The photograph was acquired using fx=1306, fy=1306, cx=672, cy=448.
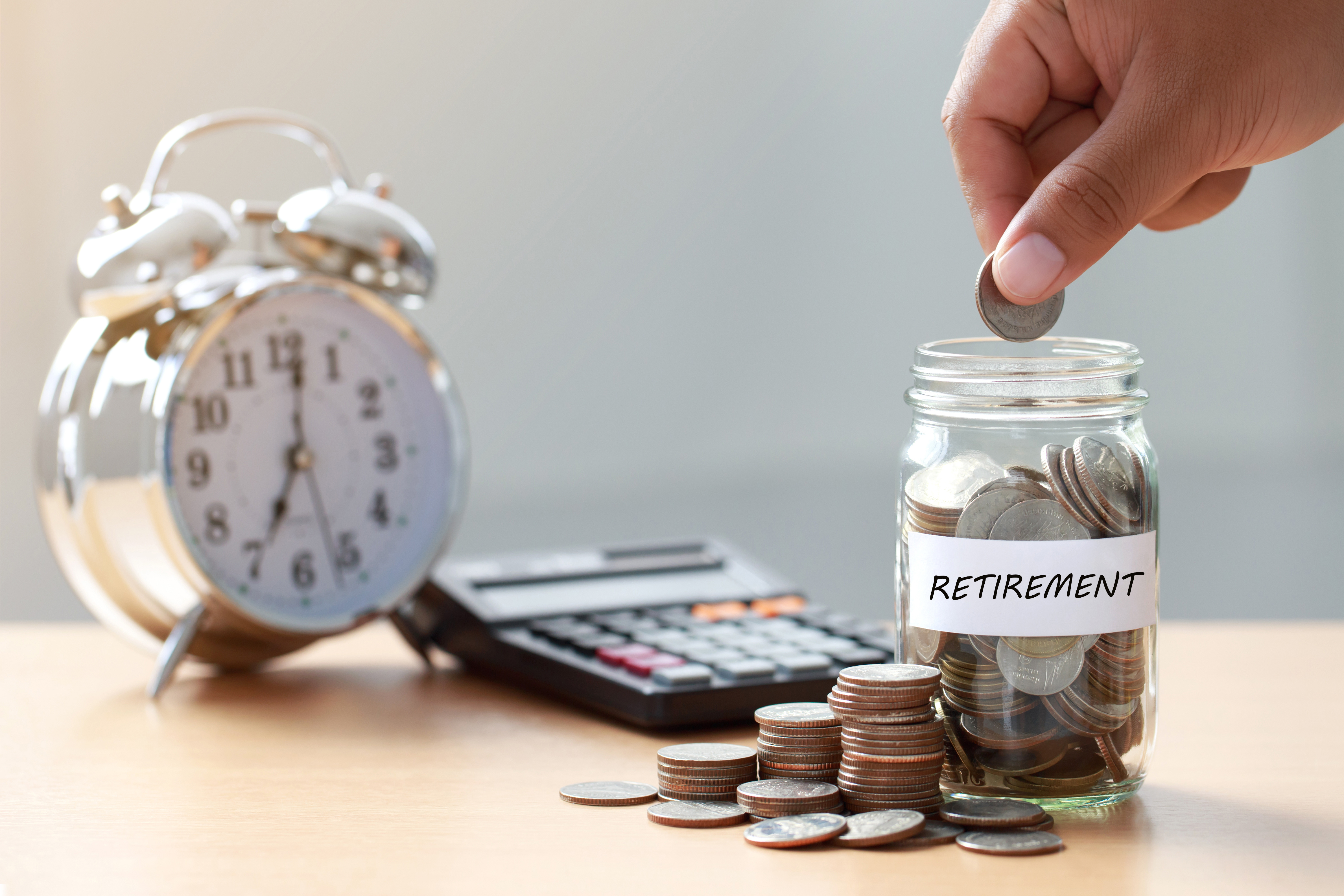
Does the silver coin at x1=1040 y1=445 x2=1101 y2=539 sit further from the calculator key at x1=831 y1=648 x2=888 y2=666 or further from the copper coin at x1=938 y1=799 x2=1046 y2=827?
the calculator key at x1=831 y1=648 x2=888 y2=666

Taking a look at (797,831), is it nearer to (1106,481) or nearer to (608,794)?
(608,794)

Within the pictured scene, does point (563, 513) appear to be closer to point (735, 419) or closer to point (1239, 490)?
point (735, 419)

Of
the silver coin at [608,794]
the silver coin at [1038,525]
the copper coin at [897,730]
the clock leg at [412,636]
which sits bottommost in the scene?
the clock leg at [412,636]

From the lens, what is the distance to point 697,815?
69 centimetres

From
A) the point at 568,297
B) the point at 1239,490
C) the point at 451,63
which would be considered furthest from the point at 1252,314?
the point at 451,63

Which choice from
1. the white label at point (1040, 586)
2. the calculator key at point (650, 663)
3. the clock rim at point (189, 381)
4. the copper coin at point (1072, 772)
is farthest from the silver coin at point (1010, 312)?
the clock rim at point (189, 381)

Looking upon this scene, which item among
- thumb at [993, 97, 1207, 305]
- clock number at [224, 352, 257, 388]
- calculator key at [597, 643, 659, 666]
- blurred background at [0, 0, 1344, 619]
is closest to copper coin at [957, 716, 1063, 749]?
thumb at [993, 97, 1207, 305]

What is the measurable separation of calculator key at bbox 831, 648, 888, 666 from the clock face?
0.38m

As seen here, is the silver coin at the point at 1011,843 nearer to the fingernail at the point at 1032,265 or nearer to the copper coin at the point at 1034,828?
the copper coin at the point at 1034,828

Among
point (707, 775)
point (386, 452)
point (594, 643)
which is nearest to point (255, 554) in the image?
point (386, 452)

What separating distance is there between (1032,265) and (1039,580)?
17cm

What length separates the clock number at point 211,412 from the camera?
3.44ft

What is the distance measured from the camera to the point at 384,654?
123cm

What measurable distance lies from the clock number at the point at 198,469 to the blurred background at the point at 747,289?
5.04 ft
